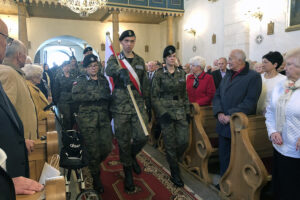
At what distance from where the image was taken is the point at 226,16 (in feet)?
28.9

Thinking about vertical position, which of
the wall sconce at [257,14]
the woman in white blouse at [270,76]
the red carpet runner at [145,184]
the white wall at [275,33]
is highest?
the wall sconce at [257,14]

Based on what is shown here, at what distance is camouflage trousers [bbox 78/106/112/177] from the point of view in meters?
3.04

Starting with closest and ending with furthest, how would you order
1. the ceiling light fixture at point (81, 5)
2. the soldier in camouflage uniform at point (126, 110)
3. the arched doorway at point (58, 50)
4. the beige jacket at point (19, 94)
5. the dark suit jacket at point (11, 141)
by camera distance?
the dark suit jacket at point (11, 141), the beige jacket at point (19, 94), the soldier in camouflage uniform at point (126, 110), the ceiling light fixture at point (81, 5), the arched doorway at point (58, 50)

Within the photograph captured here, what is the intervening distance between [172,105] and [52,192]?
2.34m

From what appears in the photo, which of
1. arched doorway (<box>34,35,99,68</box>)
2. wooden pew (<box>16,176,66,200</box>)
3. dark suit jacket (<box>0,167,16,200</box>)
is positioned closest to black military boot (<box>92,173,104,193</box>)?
wooden pew (<box>16,176,66,200</box>)

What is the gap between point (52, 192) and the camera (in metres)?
0.90

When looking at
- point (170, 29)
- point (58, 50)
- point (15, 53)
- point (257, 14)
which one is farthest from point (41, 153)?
point (58, 50)

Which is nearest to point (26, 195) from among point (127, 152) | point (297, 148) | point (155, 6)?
point (297, 148)

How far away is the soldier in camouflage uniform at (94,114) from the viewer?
3045 mm

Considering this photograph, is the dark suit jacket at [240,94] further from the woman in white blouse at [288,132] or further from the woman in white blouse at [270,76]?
the woman in white blouse at [288,132]

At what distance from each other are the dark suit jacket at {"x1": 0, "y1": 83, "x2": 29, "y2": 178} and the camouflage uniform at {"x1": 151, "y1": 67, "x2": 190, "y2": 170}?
1869mm

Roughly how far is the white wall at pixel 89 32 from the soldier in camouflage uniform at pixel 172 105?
9750 millimetres

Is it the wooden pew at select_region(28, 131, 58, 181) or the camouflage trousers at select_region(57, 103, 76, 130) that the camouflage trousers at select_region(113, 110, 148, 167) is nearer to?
the wooden pew at select_region(28, 131, 58, 181)

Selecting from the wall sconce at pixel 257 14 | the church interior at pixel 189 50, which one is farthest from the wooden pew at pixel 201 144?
the wall sconce at pixel 257 14
